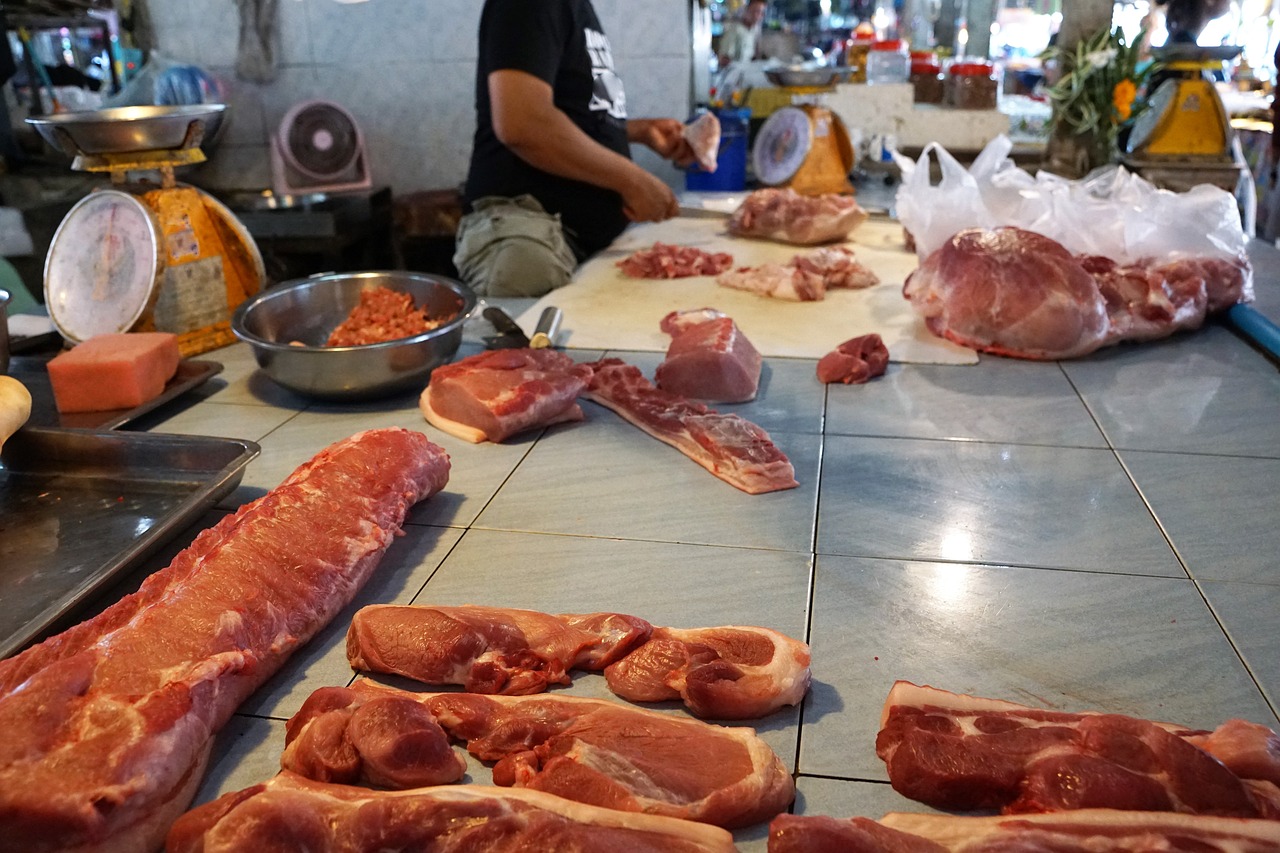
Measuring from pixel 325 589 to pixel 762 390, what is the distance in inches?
56.8

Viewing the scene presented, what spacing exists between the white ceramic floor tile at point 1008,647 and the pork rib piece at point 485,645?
0.34 meters

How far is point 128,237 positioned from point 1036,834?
284cm

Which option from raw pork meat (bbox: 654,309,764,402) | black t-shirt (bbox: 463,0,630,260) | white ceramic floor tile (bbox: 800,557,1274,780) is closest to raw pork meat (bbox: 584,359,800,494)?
raw pork meat (bbox: 654,309,764,402)

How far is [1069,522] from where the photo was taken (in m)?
1.94

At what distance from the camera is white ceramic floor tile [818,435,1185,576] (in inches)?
72.1

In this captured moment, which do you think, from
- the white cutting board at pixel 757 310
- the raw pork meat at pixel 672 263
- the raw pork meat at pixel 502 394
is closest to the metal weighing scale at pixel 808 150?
the white cutting board at pixel 757 310

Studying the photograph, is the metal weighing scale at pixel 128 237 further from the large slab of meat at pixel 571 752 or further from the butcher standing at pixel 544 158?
the large slab of meat at pixel 571 752

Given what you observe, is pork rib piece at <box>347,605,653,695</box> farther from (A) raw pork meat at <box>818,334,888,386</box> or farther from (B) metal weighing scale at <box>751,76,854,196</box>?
(B) metal weighing scale at <box>751,76,854,196</box>

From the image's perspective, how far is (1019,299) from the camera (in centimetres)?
284

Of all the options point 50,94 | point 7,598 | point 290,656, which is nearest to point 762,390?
point 290,656

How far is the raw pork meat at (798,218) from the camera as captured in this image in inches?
167

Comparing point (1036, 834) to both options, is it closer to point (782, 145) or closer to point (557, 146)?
point (557, 146)

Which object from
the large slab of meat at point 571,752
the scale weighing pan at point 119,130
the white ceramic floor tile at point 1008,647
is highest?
the scale weighing pan at point 119,130

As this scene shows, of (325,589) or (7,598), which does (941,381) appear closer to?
(325,589)
